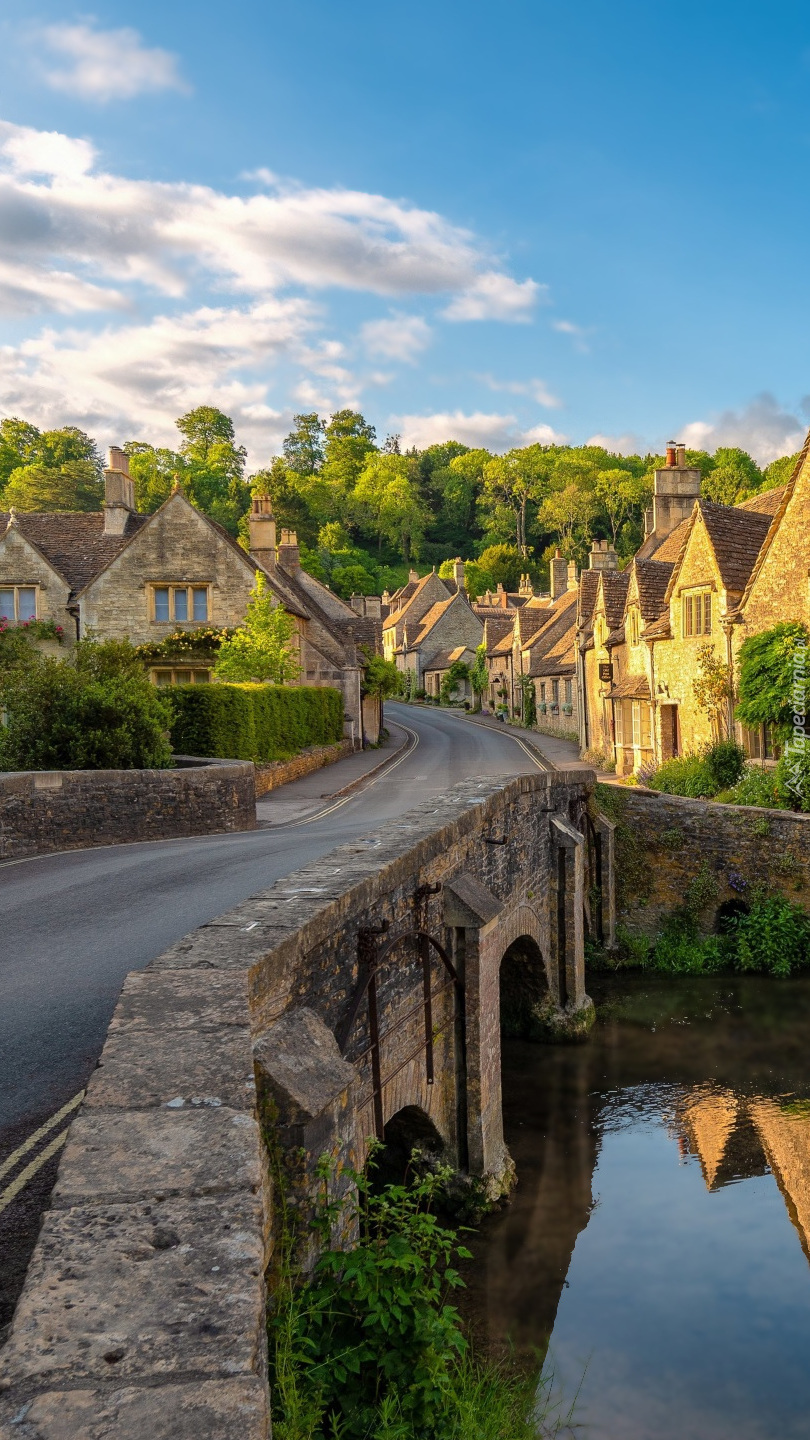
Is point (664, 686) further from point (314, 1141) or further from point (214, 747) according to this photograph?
point (314, 1141)

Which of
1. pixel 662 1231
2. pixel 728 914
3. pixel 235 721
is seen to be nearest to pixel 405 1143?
pixel 662 1231

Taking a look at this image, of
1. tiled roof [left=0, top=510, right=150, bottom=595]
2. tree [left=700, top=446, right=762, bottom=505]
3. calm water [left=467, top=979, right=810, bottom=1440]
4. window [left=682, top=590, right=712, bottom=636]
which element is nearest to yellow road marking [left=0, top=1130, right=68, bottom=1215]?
calm water [left=467, top=979, right=810, bottom=1440]

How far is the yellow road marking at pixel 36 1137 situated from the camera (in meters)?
5.53

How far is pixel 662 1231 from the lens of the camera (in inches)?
460

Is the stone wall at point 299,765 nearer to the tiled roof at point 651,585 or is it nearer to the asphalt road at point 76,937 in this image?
the asphalt road at point 76,937

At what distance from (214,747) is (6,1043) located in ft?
63.9

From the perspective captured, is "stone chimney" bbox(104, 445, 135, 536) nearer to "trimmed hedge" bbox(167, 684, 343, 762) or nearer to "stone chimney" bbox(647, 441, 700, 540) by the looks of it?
"trimmed hedge" bbox(167, 684, 343, 762)

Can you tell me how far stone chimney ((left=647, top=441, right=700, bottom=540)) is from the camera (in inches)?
1505

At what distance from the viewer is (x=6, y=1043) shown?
287 inches

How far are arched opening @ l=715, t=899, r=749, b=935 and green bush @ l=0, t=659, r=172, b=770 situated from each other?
41.5 ft

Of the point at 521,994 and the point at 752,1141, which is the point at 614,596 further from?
the point at 752,1141

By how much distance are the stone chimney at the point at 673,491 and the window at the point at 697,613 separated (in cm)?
1028

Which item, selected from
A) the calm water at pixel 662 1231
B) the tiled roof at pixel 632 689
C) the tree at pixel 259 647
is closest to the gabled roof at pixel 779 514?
the tiled roof at pixel 632 689

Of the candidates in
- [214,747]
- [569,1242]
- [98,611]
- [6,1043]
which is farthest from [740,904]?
[98,611]
